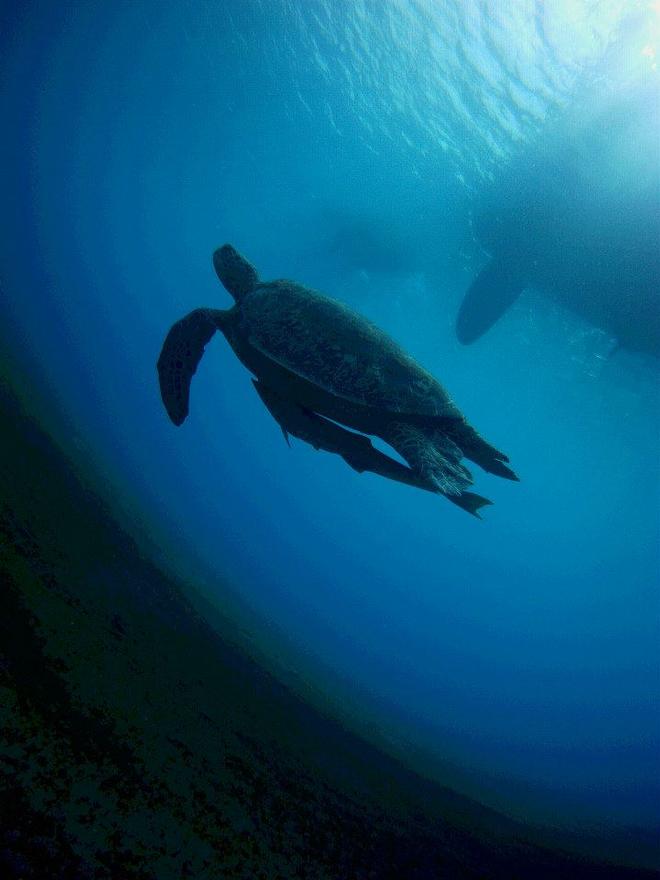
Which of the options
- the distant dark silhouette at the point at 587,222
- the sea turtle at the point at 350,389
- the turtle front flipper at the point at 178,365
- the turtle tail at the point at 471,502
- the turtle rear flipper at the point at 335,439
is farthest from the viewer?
the distant dark silhouette at the point at 587,222

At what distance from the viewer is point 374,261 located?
26.2 m

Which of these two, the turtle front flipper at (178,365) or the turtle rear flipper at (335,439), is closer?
the turtle rear flipper at (335,439)

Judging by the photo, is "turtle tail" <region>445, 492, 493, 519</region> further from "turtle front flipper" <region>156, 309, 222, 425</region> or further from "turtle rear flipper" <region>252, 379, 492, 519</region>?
"turtle front flipper" <region>156, 309, 222, 425</region>

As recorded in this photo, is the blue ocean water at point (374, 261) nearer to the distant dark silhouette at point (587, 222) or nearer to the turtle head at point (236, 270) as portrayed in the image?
the distant dark silhouette at point (587, 222)

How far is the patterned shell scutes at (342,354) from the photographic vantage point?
11.8ft

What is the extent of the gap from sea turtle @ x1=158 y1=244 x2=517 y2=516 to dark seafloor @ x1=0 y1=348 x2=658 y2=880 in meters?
1.94

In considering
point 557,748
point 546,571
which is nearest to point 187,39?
point 557,748

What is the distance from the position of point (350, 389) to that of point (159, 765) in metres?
2.75

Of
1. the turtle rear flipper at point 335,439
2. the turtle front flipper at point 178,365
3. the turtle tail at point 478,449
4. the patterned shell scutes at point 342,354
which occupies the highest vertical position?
the turtle tail at point 478,449

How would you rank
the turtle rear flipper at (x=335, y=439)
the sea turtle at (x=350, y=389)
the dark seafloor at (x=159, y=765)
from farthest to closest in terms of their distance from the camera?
the turtle rear flipper at (x=335, y=439) → the sea turtle at (x=350, y=389) → the dark seafloor at (x=159, y=765)

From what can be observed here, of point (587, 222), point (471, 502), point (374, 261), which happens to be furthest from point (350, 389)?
point (374, 261)

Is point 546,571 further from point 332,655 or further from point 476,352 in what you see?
point 332,655

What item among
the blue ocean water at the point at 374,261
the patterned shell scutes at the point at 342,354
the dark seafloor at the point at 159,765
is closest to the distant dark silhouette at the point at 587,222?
the blue ocean water at the point at 374,261

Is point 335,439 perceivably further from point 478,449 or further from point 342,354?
point 478,449
